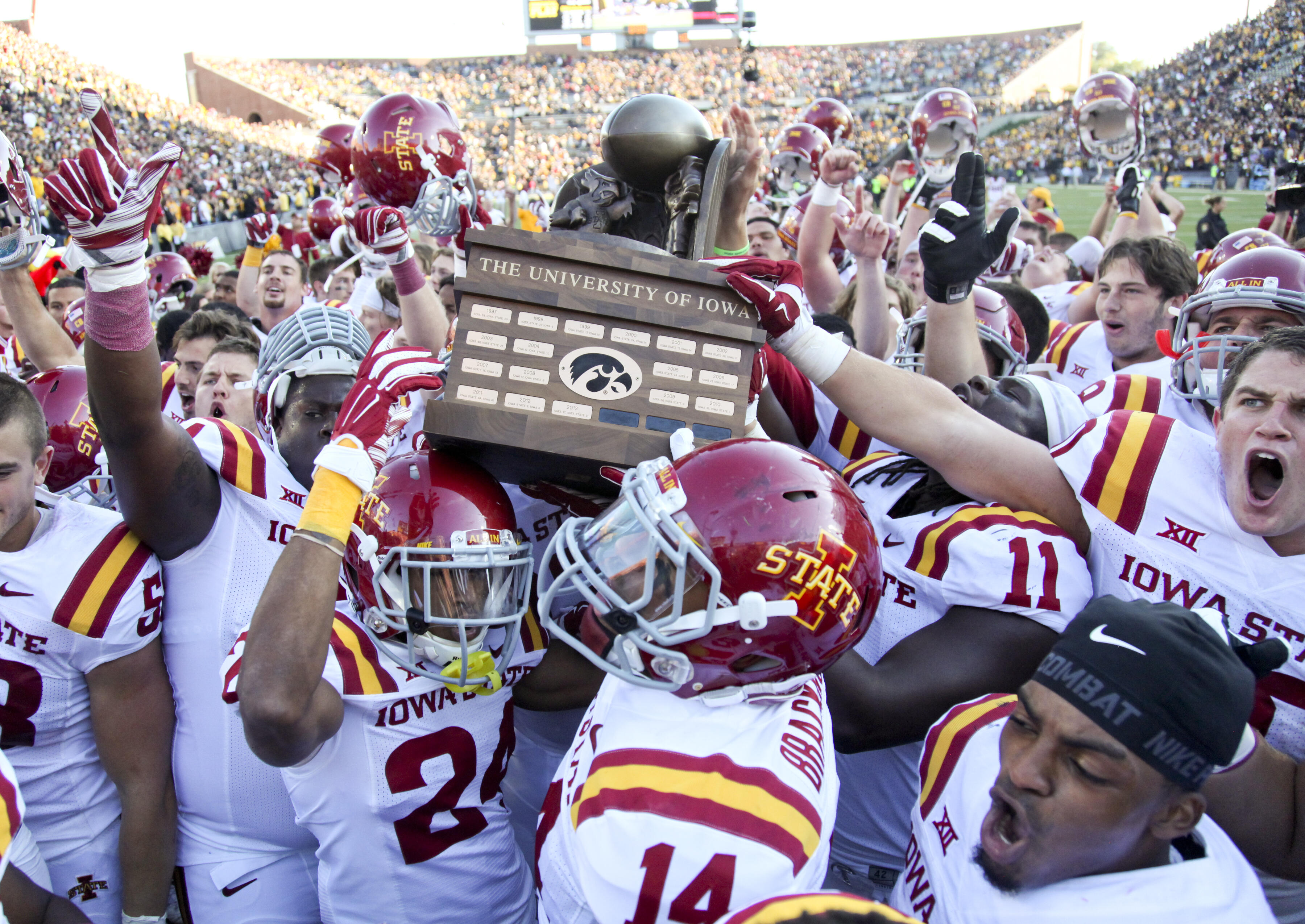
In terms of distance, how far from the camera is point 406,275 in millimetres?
3391

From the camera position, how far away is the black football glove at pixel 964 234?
8.13 ft

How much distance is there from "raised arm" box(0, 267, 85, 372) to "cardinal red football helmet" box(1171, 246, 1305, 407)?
4.29m

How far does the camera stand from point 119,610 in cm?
218

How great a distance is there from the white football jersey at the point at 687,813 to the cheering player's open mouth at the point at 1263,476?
117 centimetres

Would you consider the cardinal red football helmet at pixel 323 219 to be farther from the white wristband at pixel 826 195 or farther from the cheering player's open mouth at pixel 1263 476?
the cheering player's open mouth at pixel 1263 476

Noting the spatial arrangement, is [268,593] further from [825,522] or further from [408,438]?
[825,522]

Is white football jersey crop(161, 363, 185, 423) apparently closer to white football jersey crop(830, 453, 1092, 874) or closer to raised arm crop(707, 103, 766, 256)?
raised arm crop(707, 103, 766, 256)

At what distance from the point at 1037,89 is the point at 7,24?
146ft

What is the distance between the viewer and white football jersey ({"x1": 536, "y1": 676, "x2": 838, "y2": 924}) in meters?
1.41

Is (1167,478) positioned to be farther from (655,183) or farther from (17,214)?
(17,214)

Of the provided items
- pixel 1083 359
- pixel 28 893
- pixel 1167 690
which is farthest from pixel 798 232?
pixel 28 893

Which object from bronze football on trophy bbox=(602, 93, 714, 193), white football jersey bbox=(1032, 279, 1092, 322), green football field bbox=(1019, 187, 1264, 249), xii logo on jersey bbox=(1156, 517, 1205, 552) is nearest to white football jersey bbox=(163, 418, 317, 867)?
bronze football on trophy bbox=(602, 93, 714, 193)

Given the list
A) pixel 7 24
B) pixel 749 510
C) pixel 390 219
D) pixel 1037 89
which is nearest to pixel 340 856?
pixel 749 510

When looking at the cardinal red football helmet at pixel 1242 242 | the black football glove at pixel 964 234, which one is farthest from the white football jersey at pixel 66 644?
the cardinal red football helmet at pixel 1242 242
